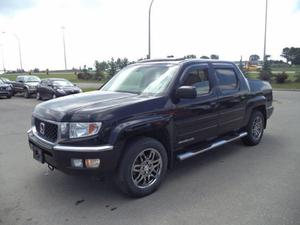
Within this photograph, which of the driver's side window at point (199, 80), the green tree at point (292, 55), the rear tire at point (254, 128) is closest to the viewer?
the driver's side window at point (199, 80)

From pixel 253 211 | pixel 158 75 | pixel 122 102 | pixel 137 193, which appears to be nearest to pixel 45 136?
pixel 122 102

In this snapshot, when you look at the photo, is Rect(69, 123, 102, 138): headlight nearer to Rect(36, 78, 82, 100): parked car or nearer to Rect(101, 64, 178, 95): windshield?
Rect(101, 64, 178, 95): windshield

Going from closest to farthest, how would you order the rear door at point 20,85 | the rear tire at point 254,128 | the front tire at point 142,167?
the front tire at point 142,167, the rear tire at point 254,128, the rear door at point 20,85

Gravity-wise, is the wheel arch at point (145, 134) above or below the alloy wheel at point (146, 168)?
above

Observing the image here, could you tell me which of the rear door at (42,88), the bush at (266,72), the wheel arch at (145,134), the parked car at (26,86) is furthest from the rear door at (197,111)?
the bush at (266,72)

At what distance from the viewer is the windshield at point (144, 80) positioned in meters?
4.42

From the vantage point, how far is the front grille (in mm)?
3808

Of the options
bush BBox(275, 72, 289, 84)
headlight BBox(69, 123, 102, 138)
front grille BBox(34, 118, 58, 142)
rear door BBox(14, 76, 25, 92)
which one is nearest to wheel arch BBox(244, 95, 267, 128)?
headlight BBox(69, 123, 102, 138)

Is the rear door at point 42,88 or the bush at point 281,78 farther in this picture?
the bush at point 281,78

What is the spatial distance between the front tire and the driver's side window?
120 cm

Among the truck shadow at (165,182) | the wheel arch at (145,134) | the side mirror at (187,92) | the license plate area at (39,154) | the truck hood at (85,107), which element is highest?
the side mirror at (187,92)

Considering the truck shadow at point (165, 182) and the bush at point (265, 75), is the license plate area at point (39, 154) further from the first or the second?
the bush at point (265, 75)

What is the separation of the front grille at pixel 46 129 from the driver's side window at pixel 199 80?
2.04m

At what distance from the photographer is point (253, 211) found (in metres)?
3.49
